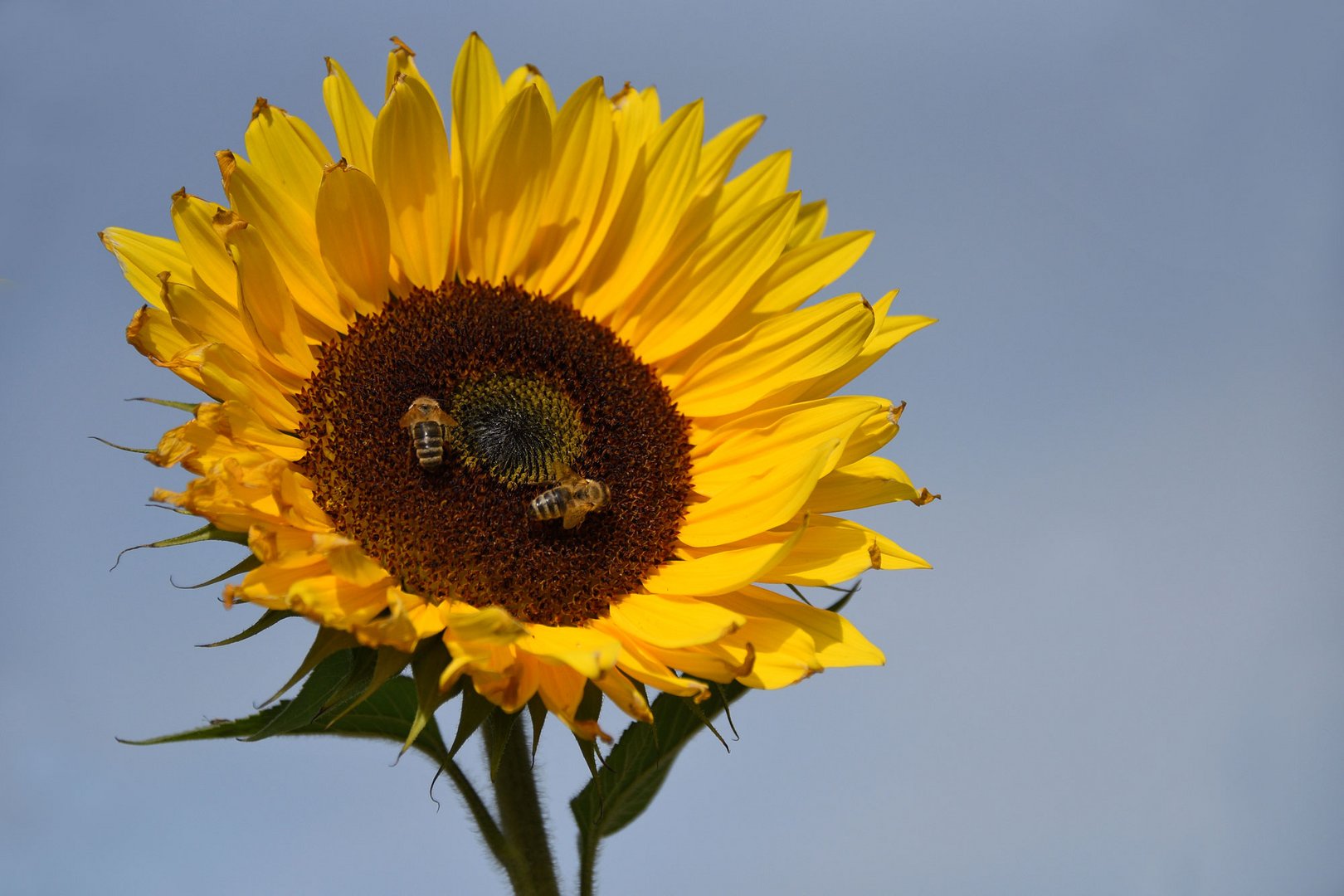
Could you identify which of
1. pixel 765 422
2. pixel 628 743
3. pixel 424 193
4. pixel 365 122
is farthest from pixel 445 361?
pixel 628 743

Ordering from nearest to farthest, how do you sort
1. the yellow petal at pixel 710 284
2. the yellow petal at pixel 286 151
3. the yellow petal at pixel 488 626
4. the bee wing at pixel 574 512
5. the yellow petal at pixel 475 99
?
the yellow petal at pixel 488 626, the yellow petal at pixel 286 151, the bee wing at pixel 574 512, the yellow petal at pixel 475 99, the yellow petal at pixel 710 284

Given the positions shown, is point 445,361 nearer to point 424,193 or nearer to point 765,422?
point 424,193

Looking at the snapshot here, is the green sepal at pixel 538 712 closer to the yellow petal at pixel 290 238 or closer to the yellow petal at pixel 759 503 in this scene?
the yellow petal at pixel 759 503

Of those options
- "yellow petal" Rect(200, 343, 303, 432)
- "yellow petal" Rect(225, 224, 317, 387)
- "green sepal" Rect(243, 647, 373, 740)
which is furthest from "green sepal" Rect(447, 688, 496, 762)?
"yellow petal" Rect(225, 224, 317, 387)

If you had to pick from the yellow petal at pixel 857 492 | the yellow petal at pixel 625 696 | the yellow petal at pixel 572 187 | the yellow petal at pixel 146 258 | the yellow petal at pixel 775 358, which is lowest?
the yellow petal at pixel 625 696

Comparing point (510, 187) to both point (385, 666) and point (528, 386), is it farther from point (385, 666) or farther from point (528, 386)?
point (385, 666)

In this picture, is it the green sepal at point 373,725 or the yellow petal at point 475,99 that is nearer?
the green sepal at point 373,725

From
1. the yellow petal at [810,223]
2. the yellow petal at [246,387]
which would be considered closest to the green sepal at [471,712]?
the yellow petal at [246,387]

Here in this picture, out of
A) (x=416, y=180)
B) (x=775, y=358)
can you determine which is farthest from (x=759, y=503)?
(x=416, y=180)
